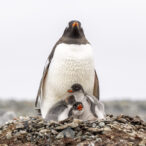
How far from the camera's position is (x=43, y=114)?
35.2 ft

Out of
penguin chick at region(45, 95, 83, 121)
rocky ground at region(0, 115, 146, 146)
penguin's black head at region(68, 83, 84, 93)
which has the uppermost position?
penguin's black head at region(68, 83, 84, 93)

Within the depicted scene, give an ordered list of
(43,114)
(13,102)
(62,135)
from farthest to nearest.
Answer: (13,102) < (43,114) < (62,135)

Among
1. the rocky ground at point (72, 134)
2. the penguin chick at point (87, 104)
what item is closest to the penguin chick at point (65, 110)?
the penguin chick at point (87, 104)

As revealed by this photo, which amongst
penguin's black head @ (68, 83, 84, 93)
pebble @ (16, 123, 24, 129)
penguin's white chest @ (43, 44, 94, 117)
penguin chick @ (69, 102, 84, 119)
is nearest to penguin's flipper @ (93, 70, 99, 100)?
penguin's white chest @ (43, 44, 94, 117)

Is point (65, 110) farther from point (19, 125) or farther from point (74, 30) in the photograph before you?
point (74, 30)

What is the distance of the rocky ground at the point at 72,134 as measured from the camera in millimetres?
8477

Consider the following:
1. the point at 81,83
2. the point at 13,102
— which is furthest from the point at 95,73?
the point at 13,102

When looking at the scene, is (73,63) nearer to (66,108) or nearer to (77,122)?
(66,108)

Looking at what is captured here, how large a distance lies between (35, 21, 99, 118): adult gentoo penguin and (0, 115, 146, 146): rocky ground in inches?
50.4

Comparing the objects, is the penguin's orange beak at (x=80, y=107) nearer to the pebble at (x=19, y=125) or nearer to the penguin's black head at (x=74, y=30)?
the pebble at (x=19, y=125)

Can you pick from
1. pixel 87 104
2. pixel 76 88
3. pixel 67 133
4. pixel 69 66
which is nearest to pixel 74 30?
pixel 69 66

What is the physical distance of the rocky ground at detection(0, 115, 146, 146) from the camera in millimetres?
8477

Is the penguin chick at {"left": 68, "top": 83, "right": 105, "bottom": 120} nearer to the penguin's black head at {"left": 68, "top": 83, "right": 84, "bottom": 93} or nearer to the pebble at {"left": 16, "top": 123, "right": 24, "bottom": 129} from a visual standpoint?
the penguin's black head at {"left": 68, "top": 83, "right": 84, "bottom": 93}

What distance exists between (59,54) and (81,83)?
77 centimetres
